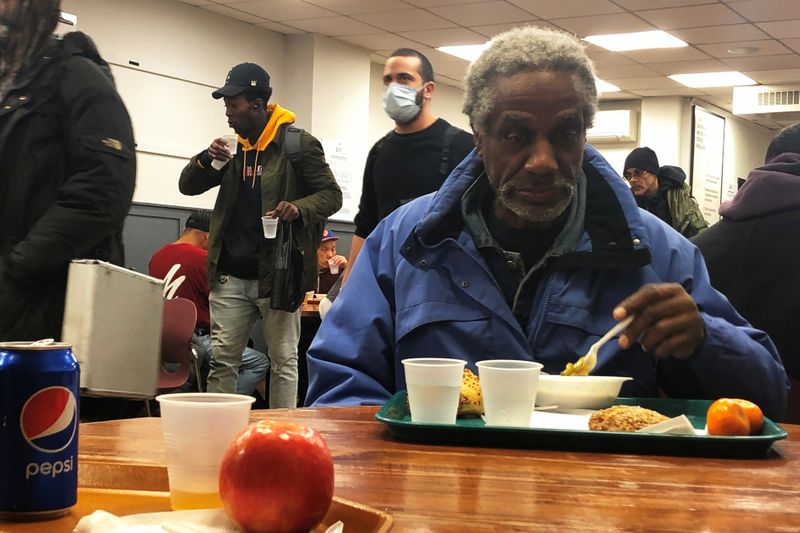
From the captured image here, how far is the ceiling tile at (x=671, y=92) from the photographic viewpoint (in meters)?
11.7

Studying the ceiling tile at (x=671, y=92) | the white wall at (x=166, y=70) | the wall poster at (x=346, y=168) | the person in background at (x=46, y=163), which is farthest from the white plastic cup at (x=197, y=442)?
the ceiling tile at (x=671, y=92)

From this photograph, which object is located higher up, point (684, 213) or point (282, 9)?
point (282, 9)

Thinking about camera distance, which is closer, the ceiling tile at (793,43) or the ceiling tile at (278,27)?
the ceiling tile at (278,27)

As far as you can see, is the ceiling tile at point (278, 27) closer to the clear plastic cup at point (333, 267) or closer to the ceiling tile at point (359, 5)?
the ceiling tile at point (359, 5)

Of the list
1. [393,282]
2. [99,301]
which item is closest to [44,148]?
[99,301]

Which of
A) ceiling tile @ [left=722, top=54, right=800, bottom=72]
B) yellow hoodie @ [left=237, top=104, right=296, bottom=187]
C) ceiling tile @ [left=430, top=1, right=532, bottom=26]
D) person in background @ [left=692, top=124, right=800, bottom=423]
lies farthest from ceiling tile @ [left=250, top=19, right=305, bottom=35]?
person in background @ [left=692, top=124, right=800, bottom=423]

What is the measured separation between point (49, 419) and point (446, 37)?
8.81 metres

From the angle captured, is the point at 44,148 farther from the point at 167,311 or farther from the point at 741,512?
the point at 167,311

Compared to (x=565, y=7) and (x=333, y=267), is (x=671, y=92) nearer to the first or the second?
(x=565, y=7)

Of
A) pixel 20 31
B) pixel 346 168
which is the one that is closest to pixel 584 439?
pixel 20 31

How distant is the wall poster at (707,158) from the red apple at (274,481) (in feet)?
39.7

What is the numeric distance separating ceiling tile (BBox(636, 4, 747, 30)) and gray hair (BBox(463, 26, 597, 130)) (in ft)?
21.8

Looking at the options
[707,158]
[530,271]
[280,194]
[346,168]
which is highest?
[707,158]

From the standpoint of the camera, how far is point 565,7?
26.4ft
